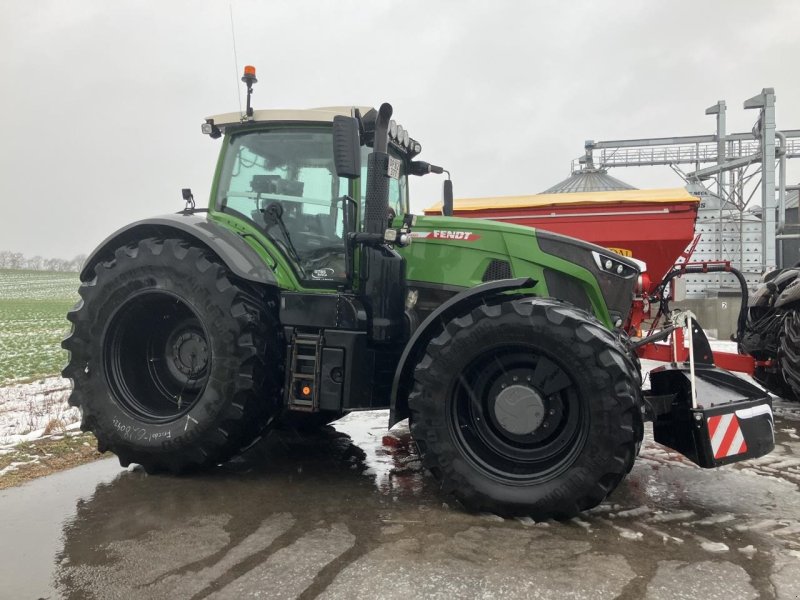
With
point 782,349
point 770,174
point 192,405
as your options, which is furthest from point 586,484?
point 770,174

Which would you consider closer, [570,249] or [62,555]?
[62,555]

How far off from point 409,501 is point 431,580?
1.00 metres

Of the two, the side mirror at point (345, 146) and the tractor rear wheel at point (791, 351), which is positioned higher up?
the side mirror at point (345, 146)

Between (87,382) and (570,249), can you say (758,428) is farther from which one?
(87,382)

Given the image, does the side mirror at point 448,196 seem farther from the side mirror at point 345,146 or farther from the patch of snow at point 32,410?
the patch of snow at point 32,410

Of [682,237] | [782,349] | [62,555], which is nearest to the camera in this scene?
[62,555]

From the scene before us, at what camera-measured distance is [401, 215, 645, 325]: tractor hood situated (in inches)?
159

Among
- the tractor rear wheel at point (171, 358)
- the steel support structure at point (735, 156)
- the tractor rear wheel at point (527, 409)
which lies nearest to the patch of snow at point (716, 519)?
the tractor rear wheel at point (527, 409)

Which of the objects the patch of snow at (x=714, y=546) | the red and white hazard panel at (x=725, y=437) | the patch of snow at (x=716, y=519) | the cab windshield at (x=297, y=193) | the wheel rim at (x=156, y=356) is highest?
the cab windshield at (x=297, y=193)

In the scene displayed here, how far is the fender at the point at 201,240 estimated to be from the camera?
4008 millimetres

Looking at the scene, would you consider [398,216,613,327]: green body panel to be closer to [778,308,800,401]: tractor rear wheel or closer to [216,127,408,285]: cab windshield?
[216,127,408,285]: cab windshield

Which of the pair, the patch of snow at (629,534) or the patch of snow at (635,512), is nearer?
the patch of snow at (629,534)

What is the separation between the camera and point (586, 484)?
3.27 metres

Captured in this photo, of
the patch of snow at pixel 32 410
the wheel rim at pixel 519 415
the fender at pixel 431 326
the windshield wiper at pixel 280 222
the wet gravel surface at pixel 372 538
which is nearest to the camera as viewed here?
the wet gravel surface at pixel 372 538
